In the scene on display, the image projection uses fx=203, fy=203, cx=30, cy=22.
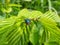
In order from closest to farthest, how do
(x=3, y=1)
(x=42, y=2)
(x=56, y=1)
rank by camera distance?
(x=3, y=1) < (x=42, y=2) < (x=56, y=1)

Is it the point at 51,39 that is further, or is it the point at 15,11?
the point at 15,11

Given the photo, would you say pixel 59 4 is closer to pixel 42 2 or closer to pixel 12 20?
pixel 42 2

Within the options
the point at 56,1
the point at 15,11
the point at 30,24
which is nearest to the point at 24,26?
the point at 30,24

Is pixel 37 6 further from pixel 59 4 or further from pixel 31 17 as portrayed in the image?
pixel 31 17

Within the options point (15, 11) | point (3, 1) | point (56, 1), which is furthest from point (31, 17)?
point (56, 1)

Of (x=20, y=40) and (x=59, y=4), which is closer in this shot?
(x=20, y=40)

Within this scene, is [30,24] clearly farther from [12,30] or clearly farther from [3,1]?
[3,1]

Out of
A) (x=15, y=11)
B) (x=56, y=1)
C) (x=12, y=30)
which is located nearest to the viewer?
(x=12, y=30)

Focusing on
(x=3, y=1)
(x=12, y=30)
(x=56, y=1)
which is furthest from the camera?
(x=56, y=1)

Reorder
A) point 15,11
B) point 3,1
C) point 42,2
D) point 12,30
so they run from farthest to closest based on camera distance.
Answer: point 42,2
point 15,11
point 3,1
point 12,30
